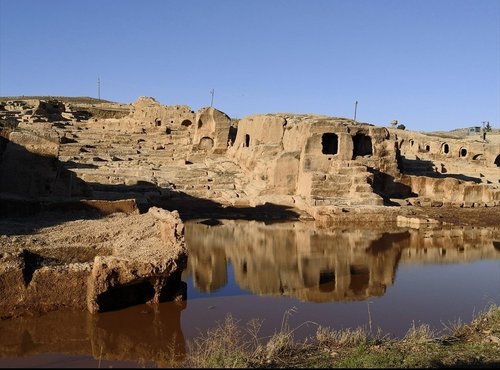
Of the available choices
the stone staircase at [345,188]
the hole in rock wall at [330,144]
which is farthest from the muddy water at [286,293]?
the hole in rock wall at [330,144]

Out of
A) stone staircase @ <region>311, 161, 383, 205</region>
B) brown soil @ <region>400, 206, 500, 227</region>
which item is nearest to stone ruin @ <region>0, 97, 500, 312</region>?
stone staircase @ <region>311, 161, 383, 205</region>

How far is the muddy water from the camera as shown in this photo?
5301 mm

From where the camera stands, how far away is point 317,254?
11.2 meters

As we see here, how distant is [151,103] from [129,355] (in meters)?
33.4

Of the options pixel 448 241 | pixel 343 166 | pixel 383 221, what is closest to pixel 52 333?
pixel 448 241

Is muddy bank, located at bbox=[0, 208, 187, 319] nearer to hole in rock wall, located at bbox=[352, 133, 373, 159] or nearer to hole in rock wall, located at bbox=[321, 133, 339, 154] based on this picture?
hole in rock wall, located at bbox=[352, 133, 373, 159]

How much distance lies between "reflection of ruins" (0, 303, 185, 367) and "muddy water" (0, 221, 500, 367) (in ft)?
0.04

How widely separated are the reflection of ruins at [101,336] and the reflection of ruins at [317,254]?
2.11m

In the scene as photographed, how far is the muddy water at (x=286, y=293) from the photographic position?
17.4 ft

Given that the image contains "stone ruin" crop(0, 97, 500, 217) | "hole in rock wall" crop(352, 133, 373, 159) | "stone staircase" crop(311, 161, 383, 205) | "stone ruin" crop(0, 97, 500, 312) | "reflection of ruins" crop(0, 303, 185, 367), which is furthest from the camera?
"hole in rock wall" crop(352, 133, 373, 159)

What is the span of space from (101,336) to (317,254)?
6.51 metres

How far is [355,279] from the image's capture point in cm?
912

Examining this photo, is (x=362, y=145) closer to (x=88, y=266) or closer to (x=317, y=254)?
(x=317, y=254)

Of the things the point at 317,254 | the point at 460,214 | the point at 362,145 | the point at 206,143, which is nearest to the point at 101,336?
the point at 317,254
